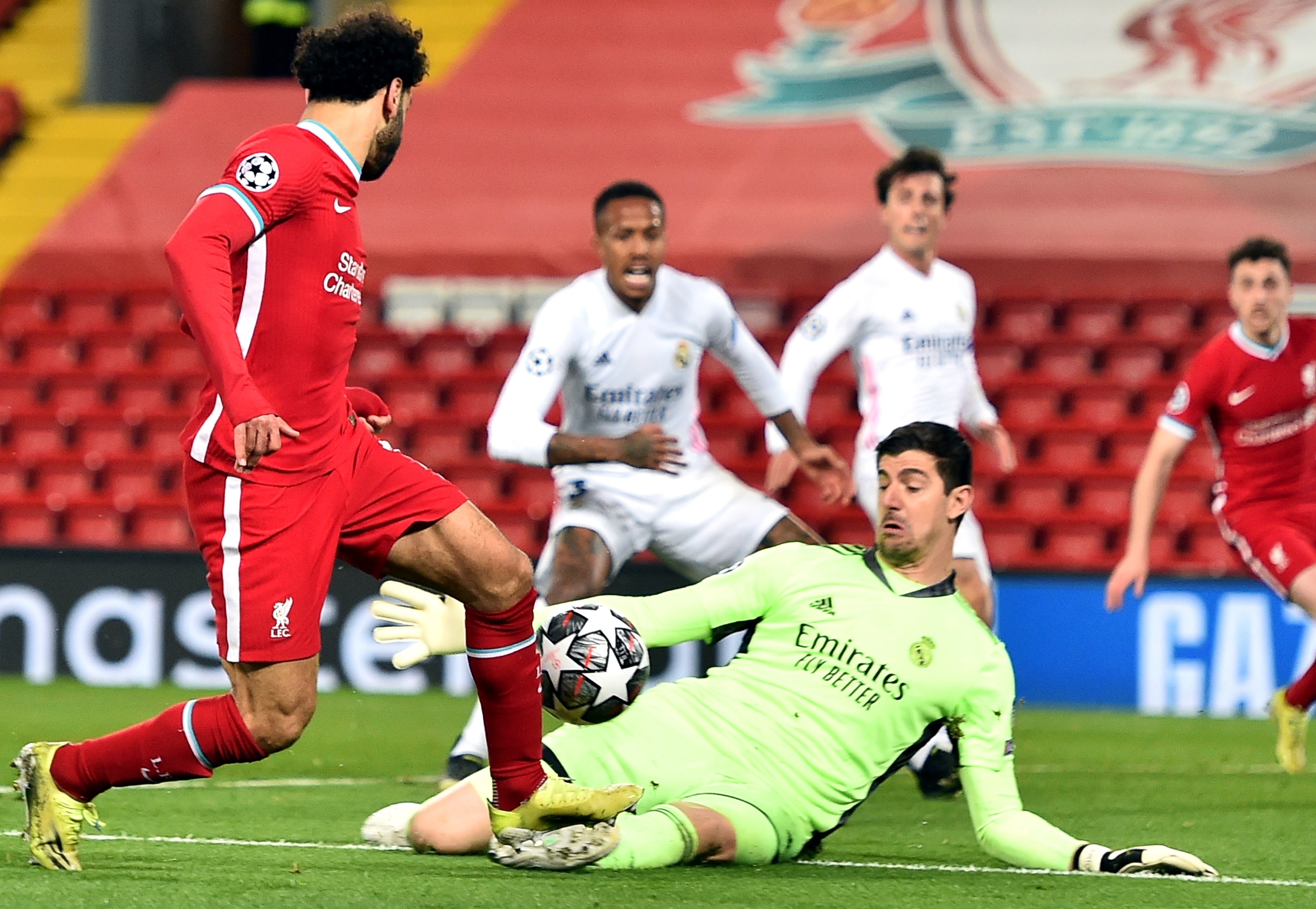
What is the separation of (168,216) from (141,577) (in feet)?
15.4

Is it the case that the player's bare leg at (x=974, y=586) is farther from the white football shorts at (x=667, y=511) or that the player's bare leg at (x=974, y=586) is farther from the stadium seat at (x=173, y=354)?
the stadium seat at (x=173, y=354)

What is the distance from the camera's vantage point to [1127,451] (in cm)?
1229

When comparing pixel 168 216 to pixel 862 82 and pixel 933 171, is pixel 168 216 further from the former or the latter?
pixel 933 171

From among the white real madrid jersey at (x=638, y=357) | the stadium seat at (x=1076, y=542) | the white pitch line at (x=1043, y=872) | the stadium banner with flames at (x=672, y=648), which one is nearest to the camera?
the white pitch line at (x=1043, y=872)

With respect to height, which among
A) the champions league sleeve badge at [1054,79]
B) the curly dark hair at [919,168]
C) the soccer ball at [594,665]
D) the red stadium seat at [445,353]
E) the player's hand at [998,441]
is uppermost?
the champions league sleeve badge at [1054,79]

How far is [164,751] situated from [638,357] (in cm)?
300

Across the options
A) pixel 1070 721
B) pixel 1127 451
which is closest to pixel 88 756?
pixel 1070 721

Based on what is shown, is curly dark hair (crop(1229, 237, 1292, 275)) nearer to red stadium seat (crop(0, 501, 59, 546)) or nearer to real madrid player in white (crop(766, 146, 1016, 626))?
real madrid player in white (crop(766, 146, 1016, 626))

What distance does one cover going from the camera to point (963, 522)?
709 cm

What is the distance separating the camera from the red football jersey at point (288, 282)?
3.96m

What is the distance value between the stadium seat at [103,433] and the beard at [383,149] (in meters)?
9.58

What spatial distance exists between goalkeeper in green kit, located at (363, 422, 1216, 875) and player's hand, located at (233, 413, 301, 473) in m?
1.11

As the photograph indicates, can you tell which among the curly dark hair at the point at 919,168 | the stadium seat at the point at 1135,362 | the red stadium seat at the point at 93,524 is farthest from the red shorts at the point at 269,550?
the stadium seat at the point at 1135,362

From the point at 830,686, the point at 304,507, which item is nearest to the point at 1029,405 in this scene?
the point at 830,686
